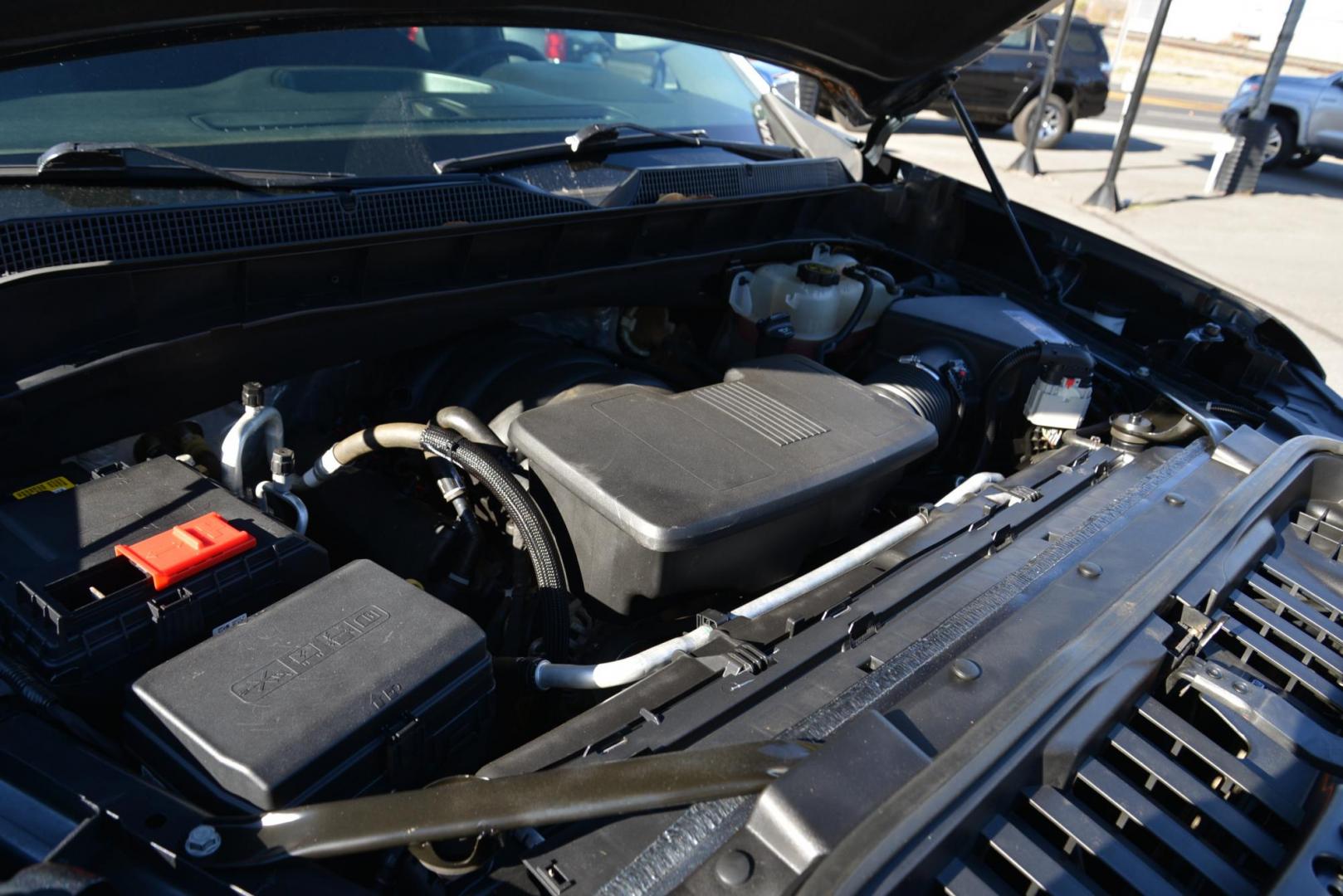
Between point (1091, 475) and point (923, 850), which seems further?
point (1091, 475)

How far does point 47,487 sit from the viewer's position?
1411 mm

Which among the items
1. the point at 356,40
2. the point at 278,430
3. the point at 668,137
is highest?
the point at 356,40

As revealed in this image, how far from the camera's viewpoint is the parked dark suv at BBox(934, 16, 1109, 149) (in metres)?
10.6

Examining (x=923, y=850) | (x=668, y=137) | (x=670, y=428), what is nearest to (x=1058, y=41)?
(x=668, y=137)

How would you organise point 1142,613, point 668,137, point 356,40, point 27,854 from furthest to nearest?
point 668,137
point 356,40
point 1142,613
point 27,854

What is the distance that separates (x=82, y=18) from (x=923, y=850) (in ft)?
5.17

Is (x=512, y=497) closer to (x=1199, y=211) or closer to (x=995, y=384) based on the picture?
(x=995, y=384)

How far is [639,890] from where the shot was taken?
94cm

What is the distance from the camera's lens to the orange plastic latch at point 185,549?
1.21m

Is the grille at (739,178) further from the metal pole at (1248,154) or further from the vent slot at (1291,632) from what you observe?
the metal pole at (1248,154)

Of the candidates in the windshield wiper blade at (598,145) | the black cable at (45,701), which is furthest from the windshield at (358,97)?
the black cable at (45,701)

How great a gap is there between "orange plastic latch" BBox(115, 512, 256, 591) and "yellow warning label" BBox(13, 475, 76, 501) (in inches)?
9.2

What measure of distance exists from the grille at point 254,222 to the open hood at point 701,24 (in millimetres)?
258

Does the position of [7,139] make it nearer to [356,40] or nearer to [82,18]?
[82,18]
